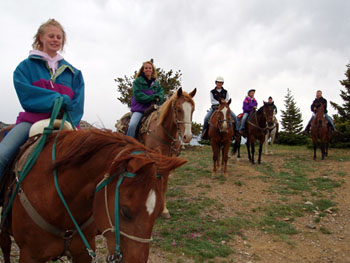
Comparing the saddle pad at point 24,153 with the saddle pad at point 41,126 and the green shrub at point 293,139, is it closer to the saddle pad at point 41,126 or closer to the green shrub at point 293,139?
the saddle pad at point 41,126

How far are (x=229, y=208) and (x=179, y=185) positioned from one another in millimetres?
2100

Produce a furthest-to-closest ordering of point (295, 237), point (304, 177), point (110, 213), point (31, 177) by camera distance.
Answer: point (304, 177) < point (295, 237) < point (31, 177) < point (110, 213)

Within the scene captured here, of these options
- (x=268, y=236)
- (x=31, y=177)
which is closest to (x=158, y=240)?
(x=268, y=236)

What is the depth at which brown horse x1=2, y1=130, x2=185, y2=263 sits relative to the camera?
1396 millimetres

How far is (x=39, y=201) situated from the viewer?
178cm

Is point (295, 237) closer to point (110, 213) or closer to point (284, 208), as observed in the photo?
point (284, 208)

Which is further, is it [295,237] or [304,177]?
[304,177]

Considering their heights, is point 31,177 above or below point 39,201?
above

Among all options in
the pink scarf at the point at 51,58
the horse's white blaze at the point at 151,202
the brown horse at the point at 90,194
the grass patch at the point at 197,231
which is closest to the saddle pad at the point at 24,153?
the brown horse at the point at 90,194

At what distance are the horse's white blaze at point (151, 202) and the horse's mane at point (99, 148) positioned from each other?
23 cm

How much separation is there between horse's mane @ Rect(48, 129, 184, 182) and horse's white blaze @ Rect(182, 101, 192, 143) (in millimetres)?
2867

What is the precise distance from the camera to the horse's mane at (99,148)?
1.62 meters

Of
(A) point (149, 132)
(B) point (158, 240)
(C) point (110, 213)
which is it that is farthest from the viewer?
(A) point (149, 132)

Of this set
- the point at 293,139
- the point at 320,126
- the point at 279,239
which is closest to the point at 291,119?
the point at 293,139
